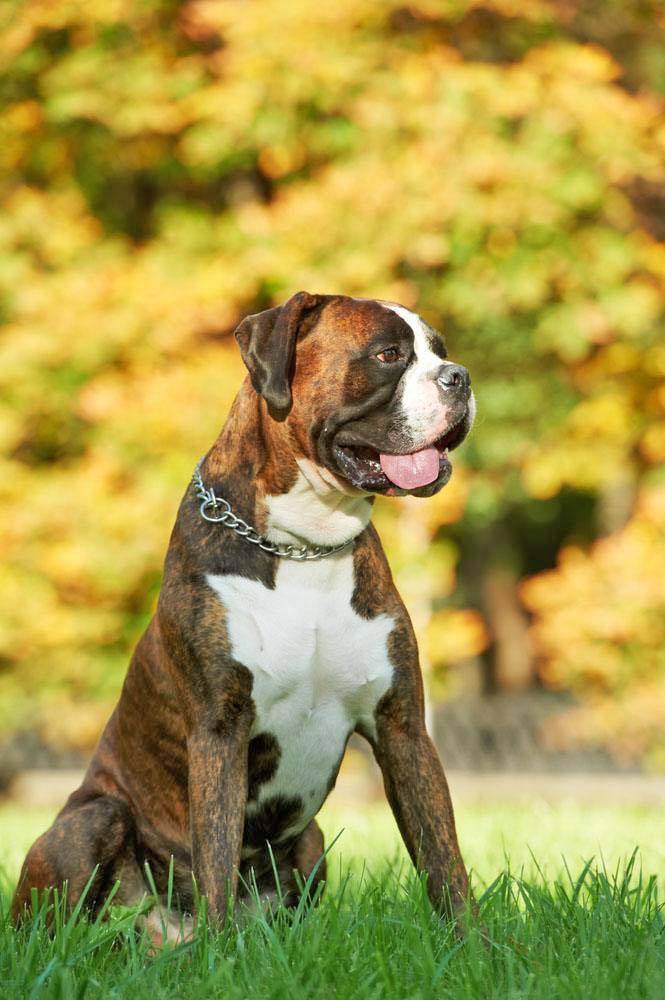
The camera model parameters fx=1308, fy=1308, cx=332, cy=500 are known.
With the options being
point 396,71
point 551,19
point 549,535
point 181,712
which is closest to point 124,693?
point 181,712

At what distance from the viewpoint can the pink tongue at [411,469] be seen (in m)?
3.42

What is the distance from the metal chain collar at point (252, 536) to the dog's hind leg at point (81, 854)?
877 mm

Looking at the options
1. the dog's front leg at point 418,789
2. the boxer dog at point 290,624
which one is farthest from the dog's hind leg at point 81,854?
the dog's front leg at point 418,789

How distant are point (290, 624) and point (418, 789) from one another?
557 mm

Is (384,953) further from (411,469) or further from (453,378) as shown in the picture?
(453,378)

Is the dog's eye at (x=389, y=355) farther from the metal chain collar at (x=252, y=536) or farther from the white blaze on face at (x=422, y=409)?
the metal chain collar at (x=252, y=536)

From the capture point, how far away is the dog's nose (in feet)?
11.2

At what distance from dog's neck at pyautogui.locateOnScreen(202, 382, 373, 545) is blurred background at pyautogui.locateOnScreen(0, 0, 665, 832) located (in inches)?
190

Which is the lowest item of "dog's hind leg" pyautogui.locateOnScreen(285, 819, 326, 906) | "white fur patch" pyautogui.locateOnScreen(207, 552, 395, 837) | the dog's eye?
"dog's hind leg" pyautogui.locateOnScreen(285, 819, 326, 906)

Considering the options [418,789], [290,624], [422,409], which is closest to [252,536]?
[290,624]

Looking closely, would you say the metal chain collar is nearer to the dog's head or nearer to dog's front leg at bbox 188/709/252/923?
the dog's head

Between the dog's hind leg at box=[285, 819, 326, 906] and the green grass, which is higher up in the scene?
the green grass

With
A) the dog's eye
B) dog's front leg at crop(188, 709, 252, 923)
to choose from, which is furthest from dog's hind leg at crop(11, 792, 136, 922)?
the dog's eye

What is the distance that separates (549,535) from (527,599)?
786cm
